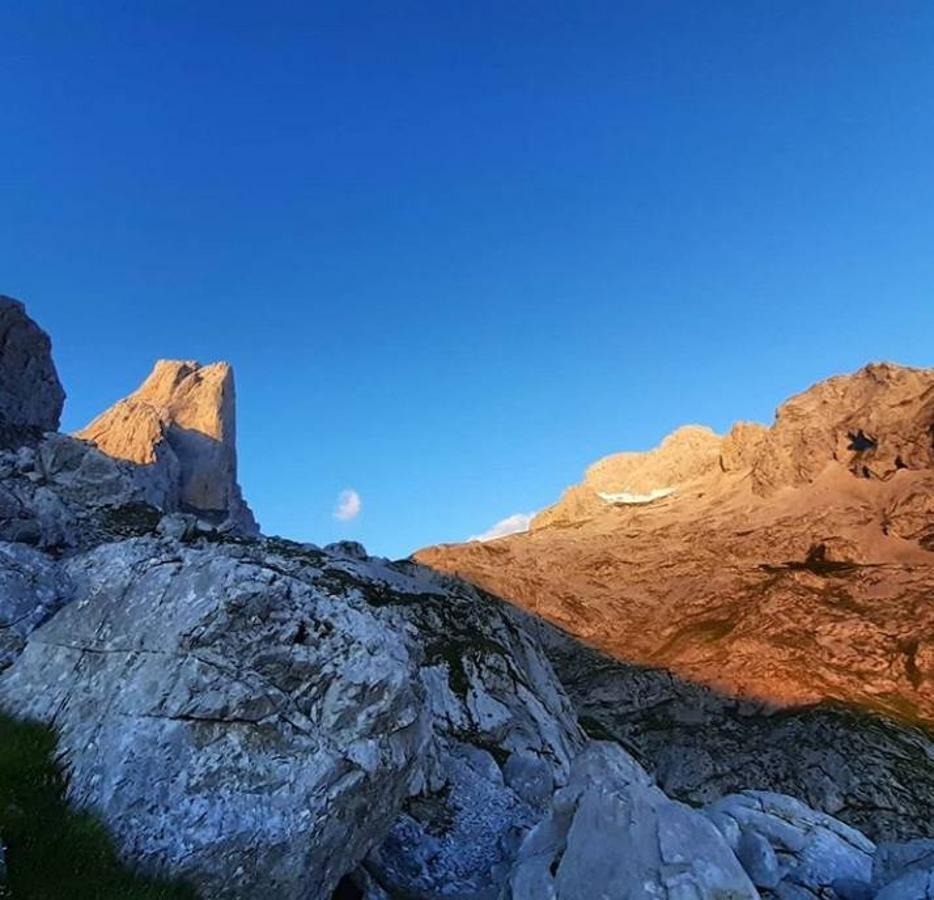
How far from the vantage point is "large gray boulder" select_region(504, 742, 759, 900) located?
13914 millimetres

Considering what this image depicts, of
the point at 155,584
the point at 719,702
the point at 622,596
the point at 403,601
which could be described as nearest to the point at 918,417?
the point at 622,596

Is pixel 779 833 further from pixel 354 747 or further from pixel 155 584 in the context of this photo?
pixel 155 584

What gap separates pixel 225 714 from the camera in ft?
49.2

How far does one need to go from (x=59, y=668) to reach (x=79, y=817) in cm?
437

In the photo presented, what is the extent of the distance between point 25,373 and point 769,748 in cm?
17004

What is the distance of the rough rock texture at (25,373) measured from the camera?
5999 inches

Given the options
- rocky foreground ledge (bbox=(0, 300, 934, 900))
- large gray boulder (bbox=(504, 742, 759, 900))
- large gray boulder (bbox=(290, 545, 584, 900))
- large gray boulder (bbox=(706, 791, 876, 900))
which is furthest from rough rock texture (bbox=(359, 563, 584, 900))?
large gray boulder (bbox=(706, 791, 876, 900))

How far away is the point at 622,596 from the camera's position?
639ft

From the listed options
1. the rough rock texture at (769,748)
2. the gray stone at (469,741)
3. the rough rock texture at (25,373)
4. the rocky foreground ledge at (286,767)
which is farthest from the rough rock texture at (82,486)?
the rough rock texture at (769,748)

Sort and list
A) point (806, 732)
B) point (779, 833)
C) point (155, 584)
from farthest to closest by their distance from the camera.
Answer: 1. point (806, 732)
2. point (779, 833)
3. point (155, 584)

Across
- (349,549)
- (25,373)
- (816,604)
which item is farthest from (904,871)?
(25,373)

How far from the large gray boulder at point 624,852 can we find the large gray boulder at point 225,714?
4.01 m

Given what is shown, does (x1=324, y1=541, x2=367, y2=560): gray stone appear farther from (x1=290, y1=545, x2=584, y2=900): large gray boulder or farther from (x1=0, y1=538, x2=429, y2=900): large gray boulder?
(x1=0, y1=538, x2=429, y2=900): large gray boulder

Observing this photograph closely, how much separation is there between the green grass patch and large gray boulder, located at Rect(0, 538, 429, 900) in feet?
1.24
